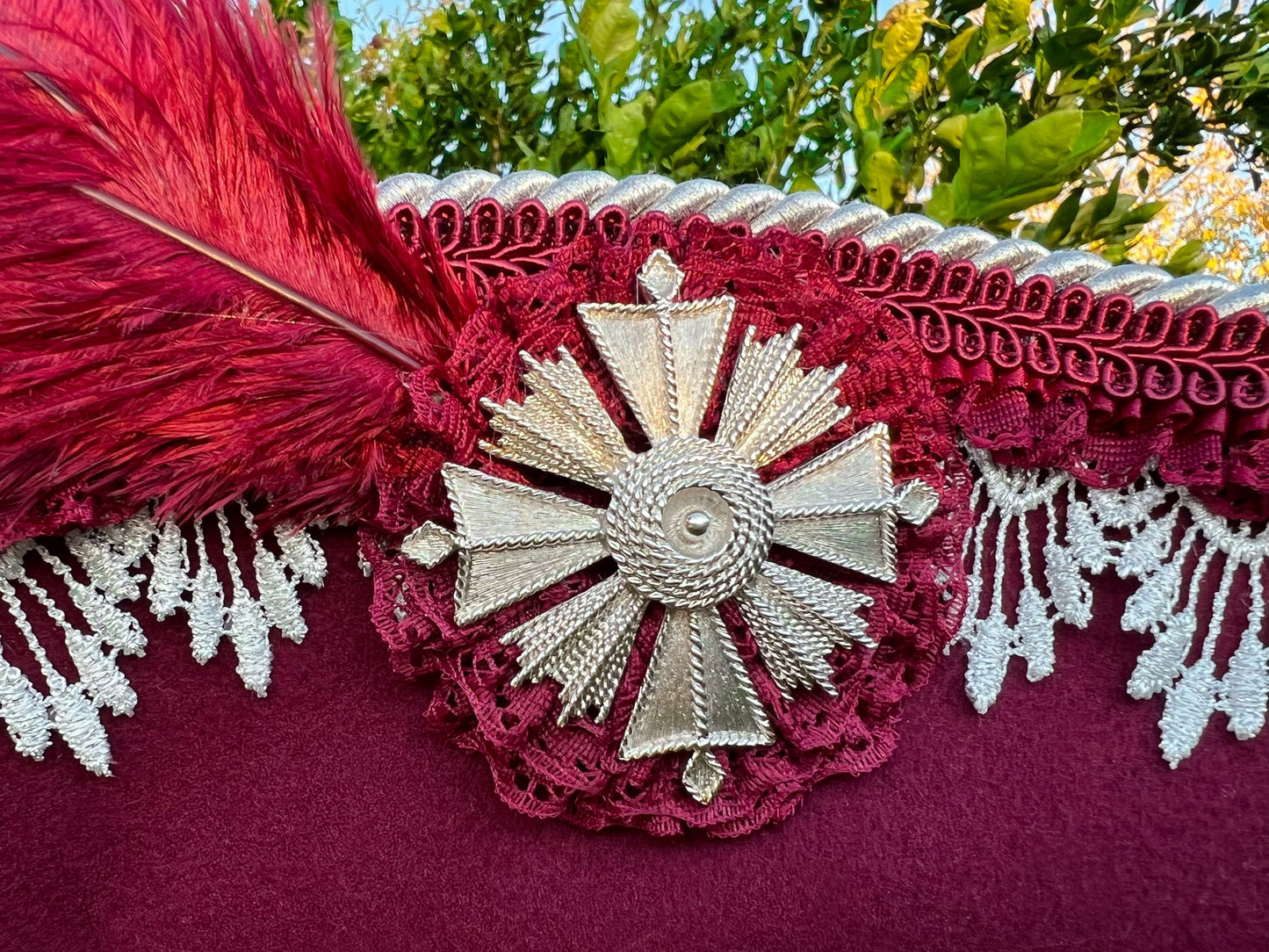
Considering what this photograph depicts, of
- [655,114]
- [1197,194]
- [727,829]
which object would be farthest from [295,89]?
[1197,194]

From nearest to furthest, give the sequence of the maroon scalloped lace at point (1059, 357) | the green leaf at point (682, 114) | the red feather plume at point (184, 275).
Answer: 1. the red feather plume at point (184, 275)
2. the maroon scalloped lace at point (1059, 357)
3. the green leaf at point (682, 114)

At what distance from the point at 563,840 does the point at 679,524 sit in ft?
0.79

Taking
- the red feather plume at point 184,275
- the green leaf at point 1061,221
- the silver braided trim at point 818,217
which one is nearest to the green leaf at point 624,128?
the silver braided trim at point 818,217

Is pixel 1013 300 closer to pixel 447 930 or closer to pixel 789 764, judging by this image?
pixel 789 764

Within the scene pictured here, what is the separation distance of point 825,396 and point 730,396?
2.6 inches

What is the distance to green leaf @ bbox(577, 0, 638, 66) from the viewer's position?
2.49ft

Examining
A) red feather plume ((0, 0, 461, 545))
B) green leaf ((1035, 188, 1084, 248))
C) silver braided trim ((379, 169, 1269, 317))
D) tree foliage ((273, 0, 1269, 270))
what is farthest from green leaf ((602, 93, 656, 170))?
green leaf ((1035, 188, 1084, 248))

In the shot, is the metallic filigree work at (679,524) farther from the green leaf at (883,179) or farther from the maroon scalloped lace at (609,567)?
the green leaf at (883,179)

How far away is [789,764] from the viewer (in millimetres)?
631

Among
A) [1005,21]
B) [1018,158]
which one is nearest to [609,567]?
[1018,158]

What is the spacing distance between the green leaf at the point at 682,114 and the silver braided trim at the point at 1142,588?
339 mm

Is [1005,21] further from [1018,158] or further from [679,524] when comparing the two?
[679,524]

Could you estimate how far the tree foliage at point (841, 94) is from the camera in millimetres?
731

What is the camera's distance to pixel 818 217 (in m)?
0.65
